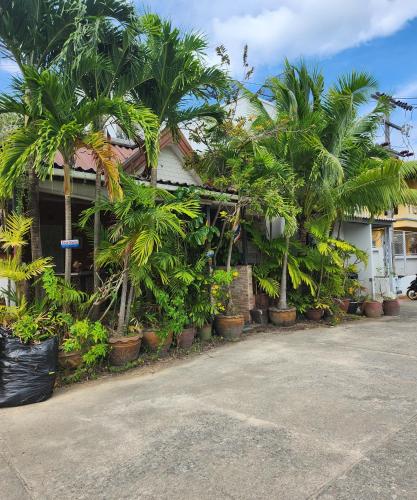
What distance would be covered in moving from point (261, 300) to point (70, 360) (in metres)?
5.12

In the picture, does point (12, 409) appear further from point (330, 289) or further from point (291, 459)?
point (330, 289)

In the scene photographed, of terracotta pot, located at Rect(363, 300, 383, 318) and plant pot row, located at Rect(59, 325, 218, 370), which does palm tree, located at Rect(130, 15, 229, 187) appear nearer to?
plant pot row, located at Rect(59, 325, 218, 370)

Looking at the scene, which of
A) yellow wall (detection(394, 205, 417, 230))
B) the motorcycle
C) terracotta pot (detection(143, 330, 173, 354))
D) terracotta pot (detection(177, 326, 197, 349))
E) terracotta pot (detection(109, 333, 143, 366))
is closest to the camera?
terracotta pot (detection(109, 333, 143, 366))

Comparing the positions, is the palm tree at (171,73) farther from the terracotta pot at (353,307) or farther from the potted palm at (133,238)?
the terracotta pot at (353,307)

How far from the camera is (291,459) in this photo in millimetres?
2941

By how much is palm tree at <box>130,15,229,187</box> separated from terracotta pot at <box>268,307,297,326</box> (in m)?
4.13

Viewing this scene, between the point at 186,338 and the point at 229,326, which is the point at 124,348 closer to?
the point at 186,338

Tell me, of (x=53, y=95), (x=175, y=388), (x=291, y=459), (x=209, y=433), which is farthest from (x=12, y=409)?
(x=53, y=95)

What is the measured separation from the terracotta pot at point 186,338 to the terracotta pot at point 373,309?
5.55 meters

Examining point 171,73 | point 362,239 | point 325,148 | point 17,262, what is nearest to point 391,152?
point 362,239

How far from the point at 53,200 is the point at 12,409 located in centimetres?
363

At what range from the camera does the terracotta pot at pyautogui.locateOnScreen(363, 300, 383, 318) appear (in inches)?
394

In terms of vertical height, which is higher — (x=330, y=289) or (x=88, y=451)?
(x=330, y=289)

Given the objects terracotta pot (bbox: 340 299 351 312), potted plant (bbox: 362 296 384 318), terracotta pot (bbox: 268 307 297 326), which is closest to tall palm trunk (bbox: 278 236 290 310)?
terracotta pot (bbox: 268 307 297 326)
